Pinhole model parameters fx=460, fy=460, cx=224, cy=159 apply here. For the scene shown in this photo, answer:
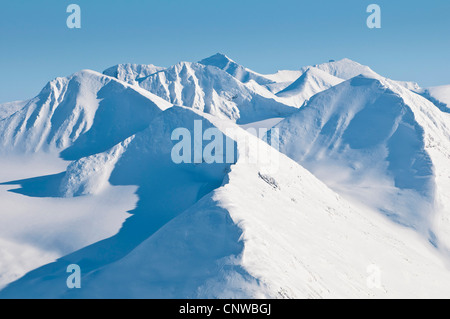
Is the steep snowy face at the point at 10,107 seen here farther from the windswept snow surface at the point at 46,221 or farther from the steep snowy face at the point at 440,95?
the steep snowy face at the point at 440,95

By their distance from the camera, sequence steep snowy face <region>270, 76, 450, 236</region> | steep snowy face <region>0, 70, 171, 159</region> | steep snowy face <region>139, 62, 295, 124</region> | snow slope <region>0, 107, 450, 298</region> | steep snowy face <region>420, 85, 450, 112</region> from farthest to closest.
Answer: steep snowy face <region>420, 85, 450, 112</region>, steep snowy face <region>139, 62, 295, 124</region>, steep snowy face <region>0, 70, 171, 159</region>, steep snowy face <region>270, 76, 450, 236</region>, snow slope <region>0, 107, 450, 298</region>

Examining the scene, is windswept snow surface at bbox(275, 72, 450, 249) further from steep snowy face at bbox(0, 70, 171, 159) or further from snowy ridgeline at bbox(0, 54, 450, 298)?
steep snowy face at bbox(0, 70, 171, 159)

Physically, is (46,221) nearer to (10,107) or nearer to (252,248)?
(252,248)

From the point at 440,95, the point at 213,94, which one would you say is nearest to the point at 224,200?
the point at 213,94

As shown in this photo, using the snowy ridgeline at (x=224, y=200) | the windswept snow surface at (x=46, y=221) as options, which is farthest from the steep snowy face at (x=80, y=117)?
the windswept snow surface at (x=46, y=221)

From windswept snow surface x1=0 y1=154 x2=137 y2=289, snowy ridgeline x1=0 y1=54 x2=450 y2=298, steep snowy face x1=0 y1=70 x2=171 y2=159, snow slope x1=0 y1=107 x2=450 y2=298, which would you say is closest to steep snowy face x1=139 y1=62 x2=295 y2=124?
snowy ridgeline x1=0 y1=54 x2=450 y2=298
